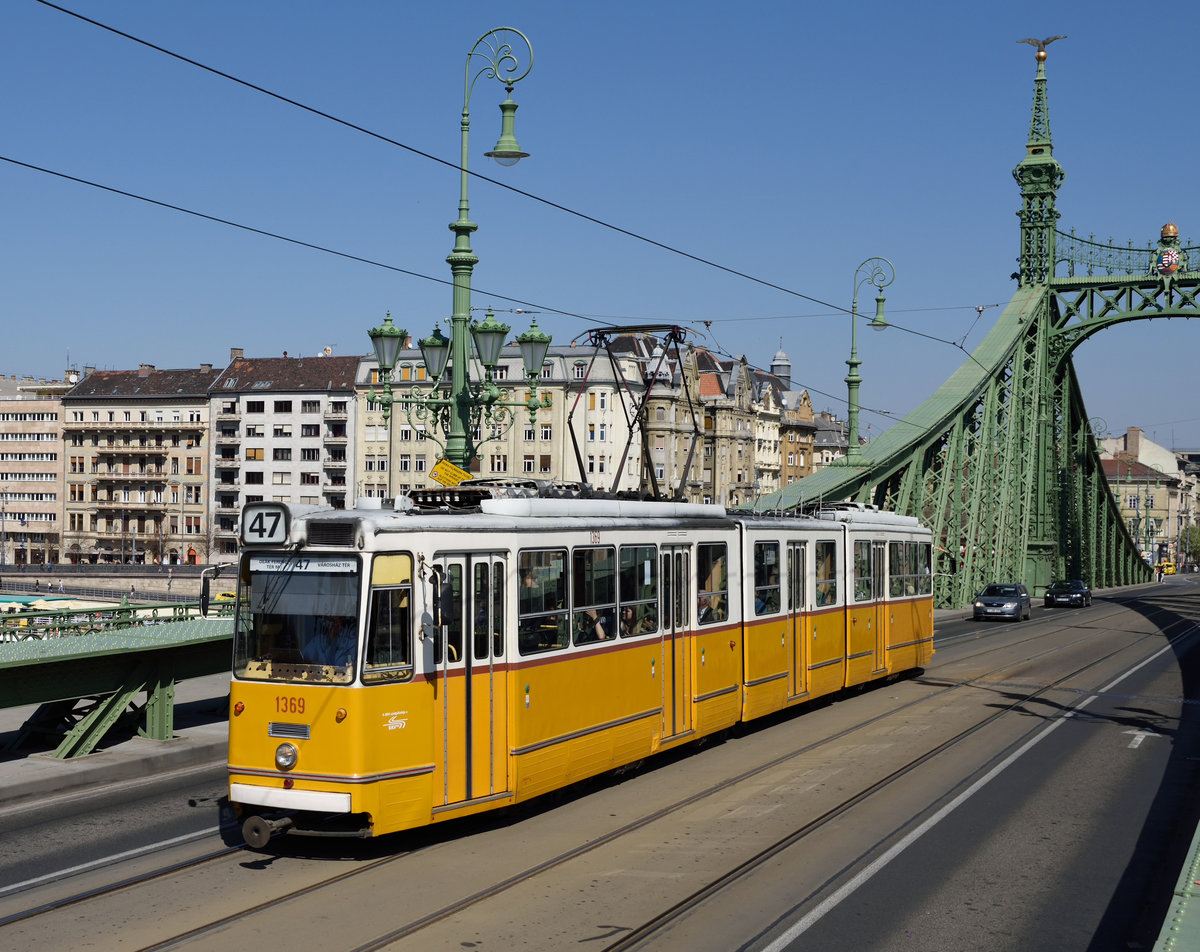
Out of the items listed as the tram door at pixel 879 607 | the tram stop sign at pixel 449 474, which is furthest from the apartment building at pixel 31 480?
the tram stop sign at pixel 449 474

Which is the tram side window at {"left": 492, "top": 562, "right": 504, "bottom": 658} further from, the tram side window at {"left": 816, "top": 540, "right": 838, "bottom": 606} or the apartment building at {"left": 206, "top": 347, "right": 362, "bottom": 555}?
the apartment building at {"left": 206, "top": 347, "right": 362, "bottom": 555}

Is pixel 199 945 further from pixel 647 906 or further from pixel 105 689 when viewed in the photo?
pixel 105 689

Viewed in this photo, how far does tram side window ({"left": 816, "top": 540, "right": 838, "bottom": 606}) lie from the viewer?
64.4 ft

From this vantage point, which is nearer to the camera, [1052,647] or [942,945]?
[942,945]

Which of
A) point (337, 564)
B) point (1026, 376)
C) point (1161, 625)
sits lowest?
point (1161, 625)

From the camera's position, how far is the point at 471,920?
350 inches

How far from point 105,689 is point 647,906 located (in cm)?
779

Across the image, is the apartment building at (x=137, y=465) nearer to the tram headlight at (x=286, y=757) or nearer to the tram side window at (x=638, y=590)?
the tram side window at (x=638, y=590)

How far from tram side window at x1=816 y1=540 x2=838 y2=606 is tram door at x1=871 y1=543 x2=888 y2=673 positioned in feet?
6.75

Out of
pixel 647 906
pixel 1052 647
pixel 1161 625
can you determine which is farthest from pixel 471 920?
pixel 1161 625

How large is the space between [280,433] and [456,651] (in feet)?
335

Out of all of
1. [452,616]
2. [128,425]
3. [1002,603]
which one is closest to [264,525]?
[452,616]

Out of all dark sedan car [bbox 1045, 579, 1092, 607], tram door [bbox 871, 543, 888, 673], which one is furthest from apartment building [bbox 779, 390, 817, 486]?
tram door [bbox 871, 543, 888, 673]

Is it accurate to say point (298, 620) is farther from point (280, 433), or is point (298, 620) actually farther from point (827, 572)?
point (280, 433)
